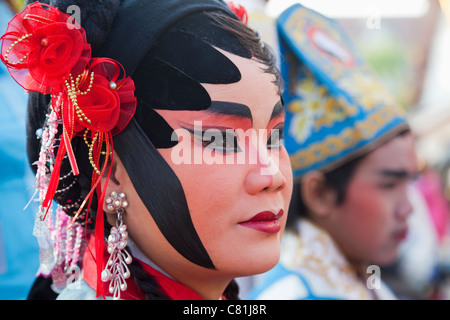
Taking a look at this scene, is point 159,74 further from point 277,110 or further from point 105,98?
point 277,110

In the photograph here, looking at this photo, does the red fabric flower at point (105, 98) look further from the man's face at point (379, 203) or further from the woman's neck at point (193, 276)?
the man's face at point (379, 203)

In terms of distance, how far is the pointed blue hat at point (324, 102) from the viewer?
1865mm

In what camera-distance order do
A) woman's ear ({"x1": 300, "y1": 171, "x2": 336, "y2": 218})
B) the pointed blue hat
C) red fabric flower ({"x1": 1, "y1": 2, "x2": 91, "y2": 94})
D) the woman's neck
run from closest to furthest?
red fabric flower ({"x1": 1, "y1": 2, "x2": 91, "y2": 94}) < the woman's neck < the pointed blue hat < woman's ear ({"x1": 300, "y1": 171, "x2": 336, "y2": 218})

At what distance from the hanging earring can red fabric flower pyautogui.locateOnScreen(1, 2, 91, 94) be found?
9.6 inches

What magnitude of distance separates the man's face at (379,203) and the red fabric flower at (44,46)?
4.23 feet

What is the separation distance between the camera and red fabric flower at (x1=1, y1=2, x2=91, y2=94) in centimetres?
94

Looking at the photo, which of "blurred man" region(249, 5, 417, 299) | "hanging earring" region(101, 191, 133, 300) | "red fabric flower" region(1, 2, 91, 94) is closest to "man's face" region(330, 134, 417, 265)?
"blurred man" region(249, 5, 417, 299)

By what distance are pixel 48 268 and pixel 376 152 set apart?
1.27 metres

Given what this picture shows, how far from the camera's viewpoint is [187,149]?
991 mm

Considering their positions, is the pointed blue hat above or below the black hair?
above

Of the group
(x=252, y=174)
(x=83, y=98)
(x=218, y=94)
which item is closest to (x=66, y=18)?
(x=83, y=98)

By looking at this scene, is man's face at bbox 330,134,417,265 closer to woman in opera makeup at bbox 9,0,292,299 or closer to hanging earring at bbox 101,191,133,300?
woman in opera makeup at bbox 9,0,292,299

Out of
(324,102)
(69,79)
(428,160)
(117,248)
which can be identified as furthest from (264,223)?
(428,160)

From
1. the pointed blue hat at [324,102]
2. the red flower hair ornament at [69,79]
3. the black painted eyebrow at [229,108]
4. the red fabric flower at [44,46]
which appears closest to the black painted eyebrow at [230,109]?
the black painted eyebrow at [229,108]
